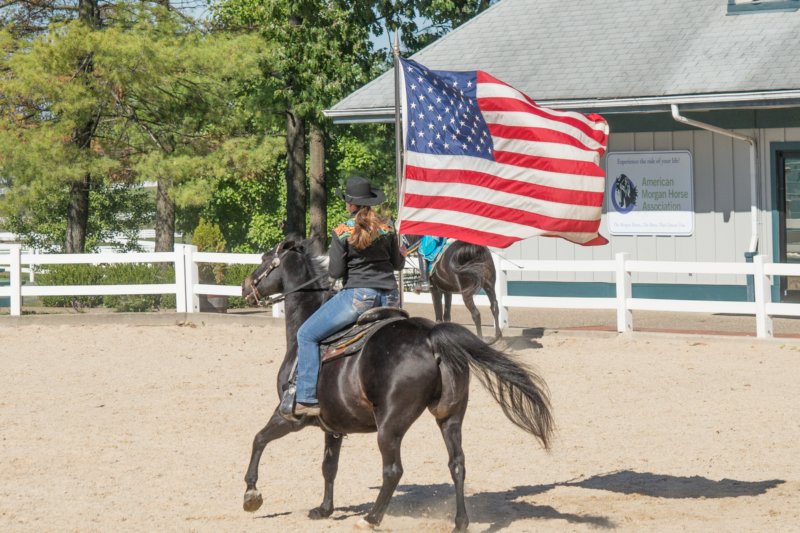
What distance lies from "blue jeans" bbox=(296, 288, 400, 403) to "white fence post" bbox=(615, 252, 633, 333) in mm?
9856

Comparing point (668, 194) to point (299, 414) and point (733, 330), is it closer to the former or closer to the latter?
point (733, 330)

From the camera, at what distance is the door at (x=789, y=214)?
64.8 feet

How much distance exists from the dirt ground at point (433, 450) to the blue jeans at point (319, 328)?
100 centimetres

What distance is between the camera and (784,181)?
19812mm

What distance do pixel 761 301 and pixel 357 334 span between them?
10006 mm

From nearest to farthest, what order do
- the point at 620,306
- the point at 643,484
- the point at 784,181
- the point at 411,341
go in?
the point at 411,341, the point at 643,484, the point at 620,306, the point at 784,181

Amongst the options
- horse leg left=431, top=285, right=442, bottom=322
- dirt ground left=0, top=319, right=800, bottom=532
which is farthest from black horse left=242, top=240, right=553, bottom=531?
horse leg left=431, top=285, right=442, bottom=322

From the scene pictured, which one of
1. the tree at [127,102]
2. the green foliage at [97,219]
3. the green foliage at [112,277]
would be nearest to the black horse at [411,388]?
the green foliage at [112,277]

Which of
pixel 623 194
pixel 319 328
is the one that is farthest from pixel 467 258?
pixel 319 328

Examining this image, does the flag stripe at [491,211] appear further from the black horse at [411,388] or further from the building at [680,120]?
the building at [680,120]

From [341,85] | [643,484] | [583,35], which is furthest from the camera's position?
[341,85]

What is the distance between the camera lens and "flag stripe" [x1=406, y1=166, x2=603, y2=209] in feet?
30.9

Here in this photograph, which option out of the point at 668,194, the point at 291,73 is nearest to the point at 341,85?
the point at 291,73

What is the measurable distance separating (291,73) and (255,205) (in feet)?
→ 34.6
